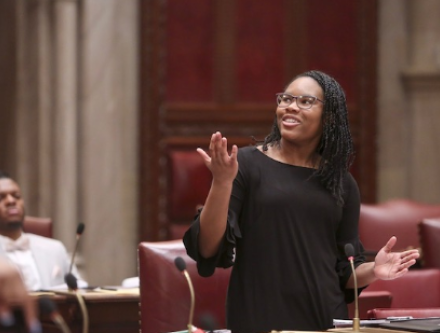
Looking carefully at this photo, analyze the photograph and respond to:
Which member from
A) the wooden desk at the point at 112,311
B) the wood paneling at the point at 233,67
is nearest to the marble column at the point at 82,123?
the wood paneling at the point at 233,67

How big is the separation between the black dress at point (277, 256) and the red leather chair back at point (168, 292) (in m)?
0.43

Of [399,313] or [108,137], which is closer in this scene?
[399,313]

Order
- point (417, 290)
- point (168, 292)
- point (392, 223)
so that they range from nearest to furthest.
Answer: point (168, 292), point (417, 290), point (392, 223)

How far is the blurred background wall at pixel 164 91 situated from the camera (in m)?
6.94

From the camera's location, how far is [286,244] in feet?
10.2

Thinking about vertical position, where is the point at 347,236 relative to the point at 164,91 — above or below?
below

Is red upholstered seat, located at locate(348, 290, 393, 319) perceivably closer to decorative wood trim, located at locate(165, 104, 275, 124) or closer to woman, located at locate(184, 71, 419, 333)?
woman, located at locate(184, 71, 419, 333)

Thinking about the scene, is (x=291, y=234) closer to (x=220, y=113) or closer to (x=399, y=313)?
(x=399, y=313)

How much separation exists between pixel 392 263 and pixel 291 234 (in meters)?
0.34

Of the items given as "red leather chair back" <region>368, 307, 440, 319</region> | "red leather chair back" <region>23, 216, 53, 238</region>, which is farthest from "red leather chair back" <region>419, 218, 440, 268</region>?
"red leather chair back" <region>23, 216, 53, 238</region>

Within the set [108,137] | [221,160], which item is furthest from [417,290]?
[108,137]

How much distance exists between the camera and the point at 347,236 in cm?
326

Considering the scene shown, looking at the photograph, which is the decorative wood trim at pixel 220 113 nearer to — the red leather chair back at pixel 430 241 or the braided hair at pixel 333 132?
the red leather chair back at pixel 430 241

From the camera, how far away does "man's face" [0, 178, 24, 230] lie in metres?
5.45
